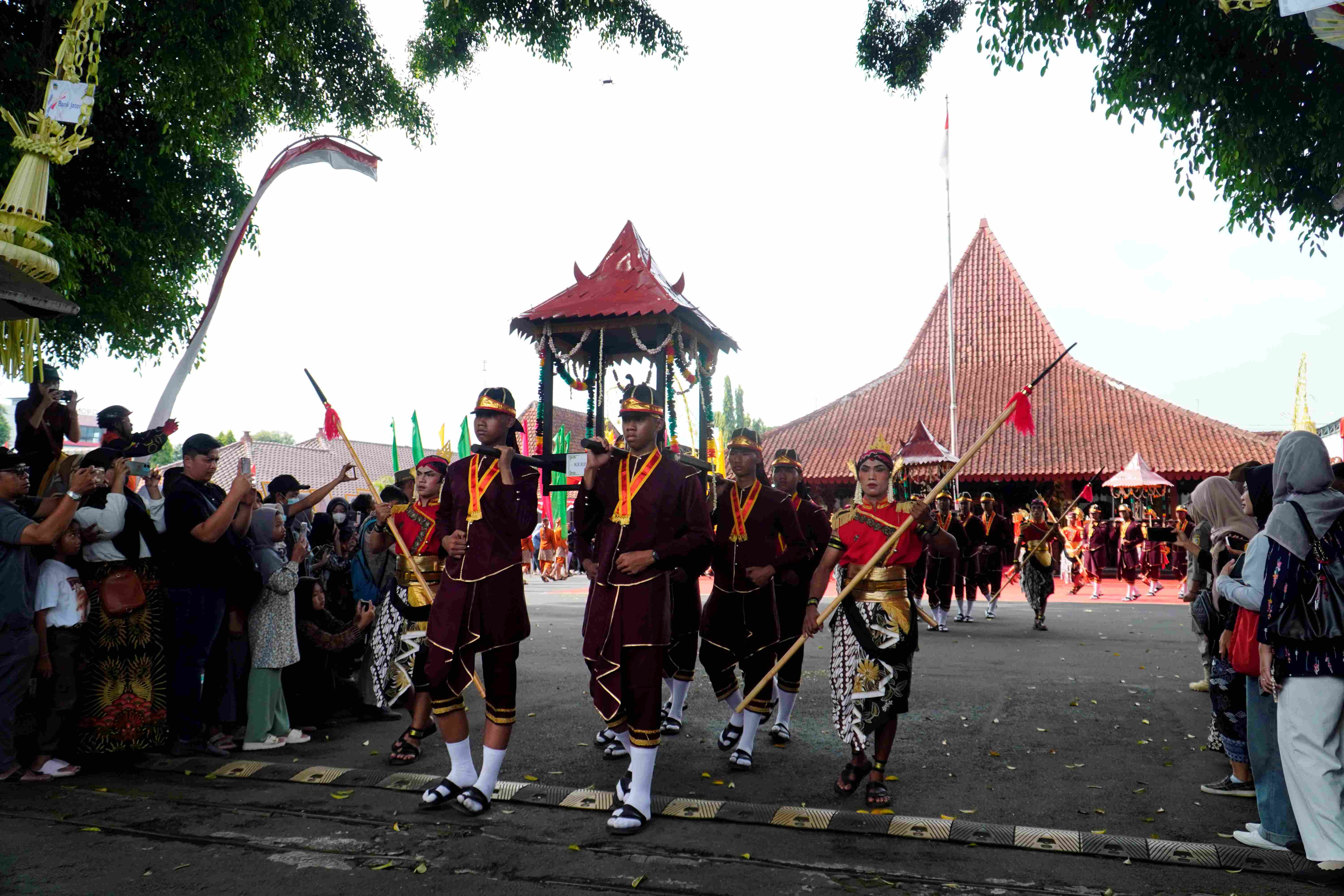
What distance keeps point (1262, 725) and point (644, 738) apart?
2924 millimetres

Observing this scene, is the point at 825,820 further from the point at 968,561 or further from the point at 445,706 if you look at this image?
the point at 968,561

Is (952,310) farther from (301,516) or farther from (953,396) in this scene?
(301,516)

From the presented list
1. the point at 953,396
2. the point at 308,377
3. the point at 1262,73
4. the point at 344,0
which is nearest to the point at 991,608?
the point at 1262,73

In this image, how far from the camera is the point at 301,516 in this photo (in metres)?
9.21

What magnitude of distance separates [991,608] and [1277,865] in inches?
439

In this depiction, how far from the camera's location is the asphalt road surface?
3.61 meters

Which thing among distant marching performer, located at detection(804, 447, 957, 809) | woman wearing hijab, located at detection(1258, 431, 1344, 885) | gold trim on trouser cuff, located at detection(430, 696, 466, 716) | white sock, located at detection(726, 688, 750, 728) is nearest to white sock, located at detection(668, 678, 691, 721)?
white sock, located at detection(726, 688, 750, 728)

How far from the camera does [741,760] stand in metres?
5.38

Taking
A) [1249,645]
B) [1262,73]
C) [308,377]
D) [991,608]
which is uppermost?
[1262,73]

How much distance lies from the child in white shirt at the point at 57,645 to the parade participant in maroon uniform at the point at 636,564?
9.74ft

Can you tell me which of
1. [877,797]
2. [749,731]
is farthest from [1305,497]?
[749,731]

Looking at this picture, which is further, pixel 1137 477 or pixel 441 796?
pixel 1137 477

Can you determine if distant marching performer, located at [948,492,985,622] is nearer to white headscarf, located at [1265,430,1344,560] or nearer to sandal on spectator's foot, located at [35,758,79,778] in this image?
white headscarf, located at [1265,430,1344,560]

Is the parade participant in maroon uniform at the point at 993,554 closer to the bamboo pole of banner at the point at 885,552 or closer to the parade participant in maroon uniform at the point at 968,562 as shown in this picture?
the parade participant in maroon uniform at the point at 968,562
